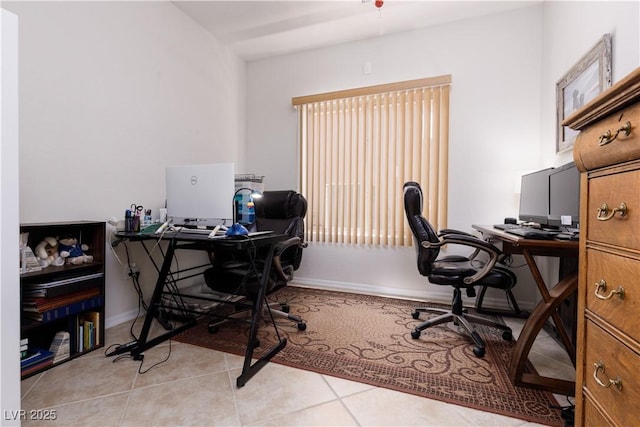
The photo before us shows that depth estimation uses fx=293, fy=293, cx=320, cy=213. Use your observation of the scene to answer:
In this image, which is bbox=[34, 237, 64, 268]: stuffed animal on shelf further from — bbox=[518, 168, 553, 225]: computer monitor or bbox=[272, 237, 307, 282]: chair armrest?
bbox=[518, 168, 553, 225]: computer monitor

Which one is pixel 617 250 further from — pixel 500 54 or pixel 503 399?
pixel 500 54

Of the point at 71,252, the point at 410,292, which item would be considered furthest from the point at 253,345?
the point at 410,292

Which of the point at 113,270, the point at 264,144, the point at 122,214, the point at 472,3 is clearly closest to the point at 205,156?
the point at 264,144

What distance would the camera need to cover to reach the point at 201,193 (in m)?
1.95

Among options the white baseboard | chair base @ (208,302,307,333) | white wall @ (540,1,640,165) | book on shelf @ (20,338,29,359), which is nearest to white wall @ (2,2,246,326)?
book on shelf @ (20,338,29,359)

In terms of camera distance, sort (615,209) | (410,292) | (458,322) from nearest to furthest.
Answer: (615,209), (458,322), (410,292)

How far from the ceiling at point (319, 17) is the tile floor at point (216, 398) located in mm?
3074

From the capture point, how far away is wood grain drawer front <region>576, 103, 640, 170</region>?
2.24ft

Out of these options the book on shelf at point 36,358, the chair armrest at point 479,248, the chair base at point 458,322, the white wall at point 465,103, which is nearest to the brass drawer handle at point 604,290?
the chair armrest at point 479,248

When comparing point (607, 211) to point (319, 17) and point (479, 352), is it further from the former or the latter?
point (319, 17)

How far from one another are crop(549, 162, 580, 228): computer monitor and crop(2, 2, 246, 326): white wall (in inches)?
125

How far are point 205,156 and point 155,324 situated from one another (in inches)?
70.0

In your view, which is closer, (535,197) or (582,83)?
(582,83)

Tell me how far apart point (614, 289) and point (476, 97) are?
2.71m
